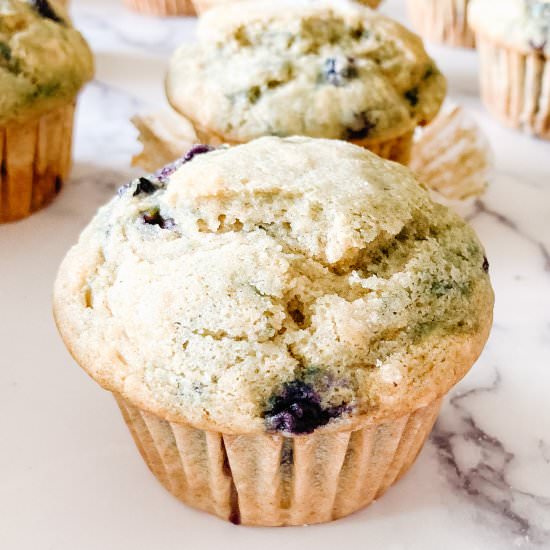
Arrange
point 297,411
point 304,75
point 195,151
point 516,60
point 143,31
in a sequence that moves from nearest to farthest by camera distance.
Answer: point 297,411
point 195,151
point 304,75
point 516,60
point 143,31

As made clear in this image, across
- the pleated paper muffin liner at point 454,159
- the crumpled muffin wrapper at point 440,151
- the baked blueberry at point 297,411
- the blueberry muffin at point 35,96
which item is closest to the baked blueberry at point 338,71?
the crumpled muffin wrapper at point 440,151

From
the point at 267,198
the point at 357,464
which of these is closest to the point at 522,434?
the point at 357,464

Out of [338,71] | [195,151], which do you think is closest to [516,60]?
[338,71]

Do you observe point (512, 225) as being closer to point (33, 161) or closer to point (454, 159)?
point (454, 159)

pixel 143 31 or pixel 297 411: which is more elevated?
pixel 297 411

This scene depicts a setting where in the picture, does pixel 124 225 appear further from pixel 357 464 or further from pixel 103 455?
pixel 357 464
